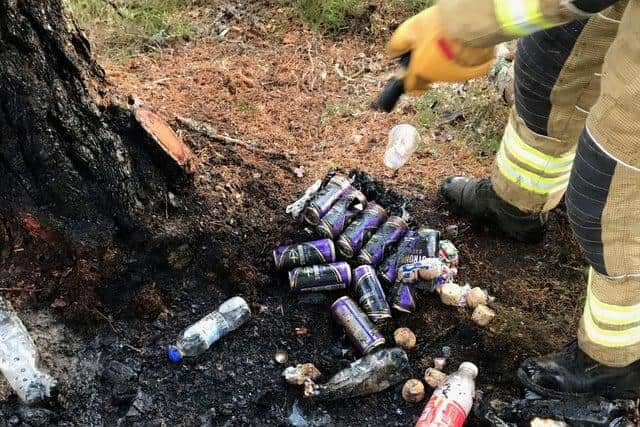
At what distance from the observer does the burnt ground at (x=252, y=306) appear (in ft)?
9.78

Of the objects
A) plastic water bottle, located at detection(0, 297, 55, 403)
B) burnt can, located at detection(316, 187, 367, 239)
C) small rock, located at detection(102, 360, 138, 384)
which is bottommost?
burnt can, located at detection(316, 187, 367, 239)

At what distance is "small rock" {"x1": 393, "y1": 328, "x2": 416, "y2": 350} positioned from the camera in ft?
10.4

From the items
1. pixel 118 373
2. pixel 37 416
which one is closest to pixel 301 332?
pixel 118 373

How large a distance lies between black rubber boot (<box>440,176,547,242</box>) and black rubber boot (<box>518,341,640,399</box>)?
675 mm

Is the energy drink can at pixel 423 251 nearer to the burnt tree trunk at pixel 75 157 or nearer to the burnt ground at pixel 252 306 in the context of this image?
the burnt ground at pixel 252 306

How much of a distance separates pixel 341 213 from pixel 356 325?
631mm

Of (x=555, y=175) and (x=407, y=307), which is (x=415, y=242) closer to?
(x=407, y=307)

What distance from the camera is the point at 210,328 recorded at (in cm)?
309

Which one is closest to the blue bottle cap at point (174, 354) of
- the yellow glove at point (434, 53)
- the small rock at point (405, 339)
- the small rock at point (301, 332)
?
the small rock at point (301, 332)

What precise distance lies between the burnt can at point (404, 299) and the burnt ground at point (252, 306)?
6 cm

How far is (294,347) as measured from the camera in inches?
125

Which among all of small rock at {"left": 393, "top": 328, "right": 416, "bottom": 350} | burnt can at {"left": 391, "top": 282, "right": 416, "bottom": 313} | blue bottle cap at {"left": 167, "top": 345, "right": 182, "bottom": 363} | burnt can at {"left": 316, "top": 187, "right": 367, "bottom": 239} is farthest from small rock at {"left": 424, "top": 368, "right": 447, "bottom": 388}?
blue bottle cap at {"left": 167, "top": 345, "right": 182, "bottom": 363}

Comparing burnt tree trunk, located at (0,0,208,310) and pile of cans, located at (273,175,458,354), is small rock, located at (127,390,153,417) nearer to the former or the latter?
burnt tree trunk, located at (0,0,208,310)

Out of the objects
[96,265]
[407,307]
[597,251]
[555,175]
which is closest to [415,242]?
[407,307]
